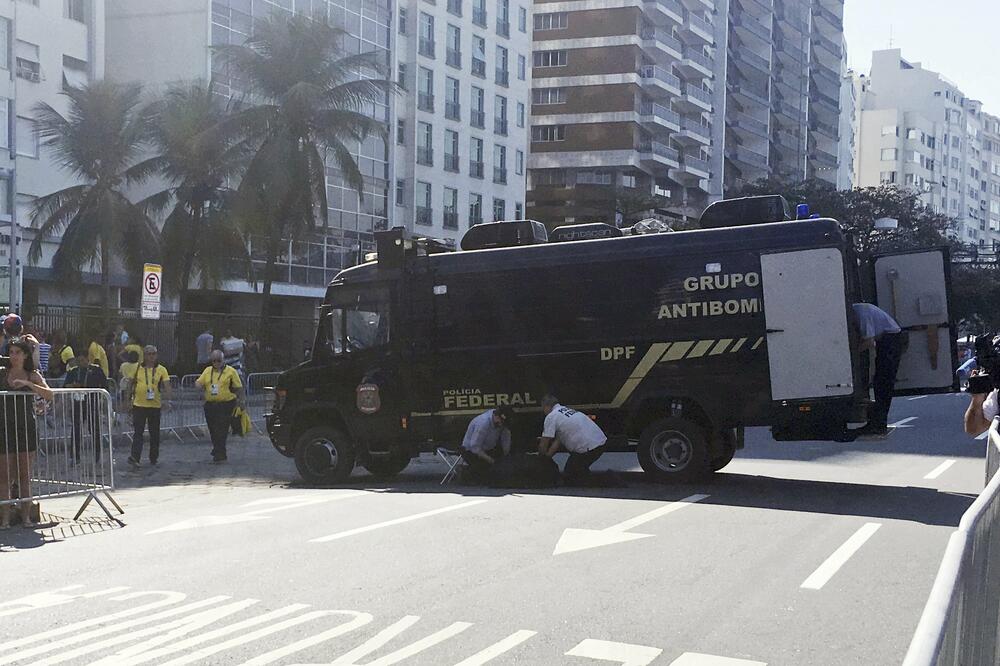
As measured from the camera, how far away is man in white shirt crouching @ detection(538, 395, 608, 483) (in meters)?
Result: 14.6

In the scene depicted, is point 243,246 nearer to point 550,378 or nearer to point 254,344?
point 254,344

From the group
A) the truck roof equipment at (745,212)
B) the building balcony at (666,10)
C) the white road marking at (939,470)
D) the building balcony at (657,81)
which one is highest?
the building balcony at (666,10)

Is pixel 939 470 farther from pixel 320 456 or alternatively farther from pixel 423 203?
pixel 423 203

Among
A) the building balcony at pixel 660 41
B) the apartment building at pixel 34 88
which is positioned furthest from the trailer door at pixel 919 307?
the building balcony at pixel 660 41

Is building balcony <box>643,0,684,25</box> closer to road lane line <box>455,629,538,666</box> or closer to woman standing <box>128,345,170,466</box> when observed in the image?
woman standing <box>128,345,170,466</box>

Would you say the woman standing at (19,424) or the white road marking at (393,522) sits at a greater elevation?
the woman standing at (19,424)

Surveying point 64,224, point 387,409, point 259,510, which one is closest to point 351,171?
point 64,224

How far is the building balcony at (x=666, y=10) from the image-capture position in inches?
3159

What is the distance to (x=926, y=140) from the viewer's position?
14788 cm

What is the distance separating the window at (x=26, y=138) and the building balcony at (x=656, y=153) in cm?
4206

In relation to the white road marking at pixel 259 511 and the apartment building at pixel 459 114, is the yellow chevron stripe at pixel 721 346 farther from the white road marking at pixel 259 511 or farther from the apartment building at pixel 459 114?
the apartment building at pixel 459 114

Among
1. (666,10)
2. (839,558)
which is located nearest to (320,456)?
(839,558)

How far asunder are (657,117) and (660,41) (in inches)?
206

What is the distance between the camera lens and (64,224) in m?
44.2
